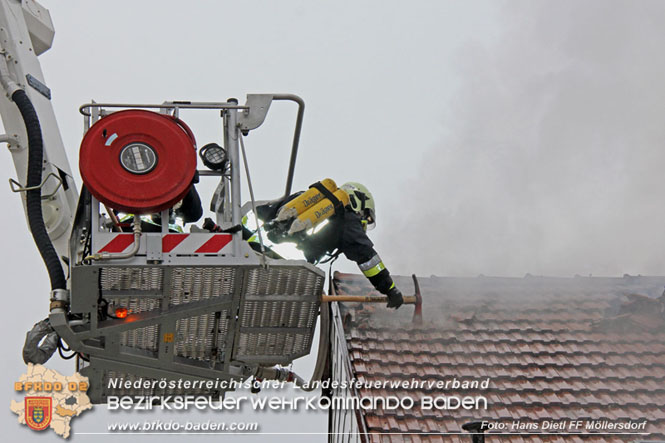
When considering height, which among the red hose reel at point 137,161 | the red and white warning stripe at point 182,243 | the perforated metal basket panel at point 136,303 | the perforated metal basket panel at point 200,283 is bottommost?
the perforated metal basket panel at point 136,303

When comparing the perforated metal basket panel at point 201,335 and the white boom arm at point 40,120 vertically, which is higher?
the white boom arm at point 40,120

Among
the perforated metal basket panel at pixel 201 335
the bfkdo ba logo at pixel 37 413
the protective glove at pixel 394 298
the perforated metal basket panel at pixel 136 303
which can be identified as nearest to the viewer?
the perforated metal basket panel at pixel 136 303

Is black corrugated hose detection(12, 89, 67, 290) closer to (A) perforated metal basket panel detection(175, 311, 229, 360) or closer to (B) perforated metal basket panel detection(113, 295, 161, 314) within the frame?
(B) perforated metal basket panel detection(113, 295, 161, 314)

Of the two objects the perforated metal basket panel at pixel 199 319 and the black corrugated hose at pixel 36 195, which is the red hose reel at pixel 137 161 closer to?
the perforated metal basket panel at pixel 199 319

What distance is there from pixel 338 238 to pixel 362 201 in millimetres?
595

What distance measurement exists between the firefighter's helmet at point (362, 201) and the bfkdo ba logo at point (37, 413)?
3.31 meters

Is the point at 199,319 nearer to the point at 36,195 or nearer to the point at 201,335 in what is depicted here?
the point at 201,335

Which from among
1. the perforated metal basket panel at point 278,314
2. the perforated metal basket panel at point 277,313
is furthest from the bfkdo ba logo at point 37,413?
the perforated metal basket panel at point 277,313

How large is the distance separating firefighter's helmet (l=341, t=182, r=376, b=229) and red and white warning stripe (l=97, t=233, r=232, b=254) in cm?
183

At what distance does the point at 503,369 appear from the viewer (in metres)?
7.49

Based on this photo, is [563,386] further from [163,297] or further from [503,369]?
[163,297]

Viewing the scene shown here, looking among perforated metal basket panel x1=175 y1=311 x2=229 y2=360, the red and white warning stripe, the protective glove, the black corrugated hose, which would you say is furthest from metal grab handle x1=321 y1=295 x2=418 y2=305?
the black corrugated hose

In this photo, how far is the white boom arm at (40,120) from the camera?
633cm

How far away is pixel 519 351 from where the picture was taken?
7.77 m
